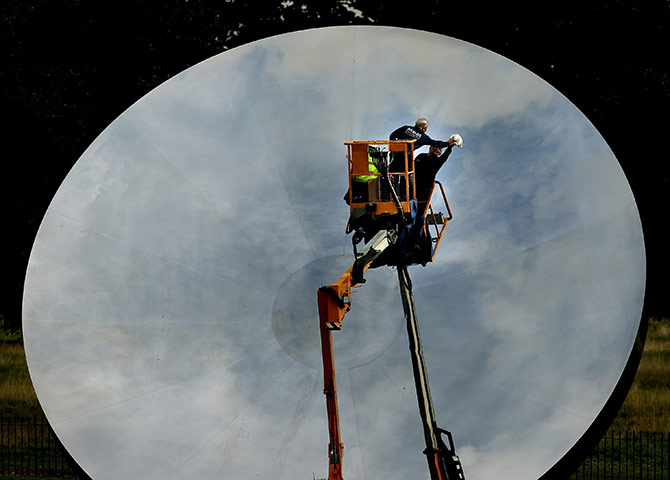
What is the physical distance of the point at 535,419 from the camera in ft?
37.9

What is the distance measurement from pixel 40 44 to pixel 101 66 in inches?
60.7

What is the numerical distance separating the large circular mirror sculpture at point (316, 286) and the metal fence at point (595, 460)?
17.7 feet

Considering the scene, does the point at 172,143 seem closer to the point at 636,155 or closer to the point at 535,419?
the point at 535,419

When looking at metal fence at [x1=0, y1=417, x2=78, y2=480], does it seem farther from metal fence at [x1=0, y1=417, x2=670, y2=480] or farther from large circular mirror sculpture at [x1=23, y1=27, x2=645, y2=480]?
large circular mirror sculpture at [x1=23, y1=27, x2=645, y2=480]

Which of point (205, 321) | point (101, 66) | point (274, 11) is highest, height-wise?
point (274, 11)

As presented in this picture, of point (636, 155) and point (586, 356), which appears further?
point (636, 155)

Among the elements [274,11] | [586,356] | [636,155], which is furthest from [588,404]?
[274,11]

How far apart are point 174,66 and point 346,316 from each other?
53.5ft

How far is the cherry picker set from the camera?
9.38m

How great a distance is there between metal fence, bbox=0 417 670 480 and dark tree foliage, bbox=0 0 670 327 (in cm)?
611

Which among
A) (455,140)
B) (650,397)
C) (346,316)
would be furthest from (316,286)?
(650,397)

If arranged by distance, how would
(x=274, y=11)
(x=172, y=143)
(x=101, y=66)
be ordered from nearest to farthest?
1. (x=172, y=143)
2. (x=101, y=66)
3. (x=274, y=11)

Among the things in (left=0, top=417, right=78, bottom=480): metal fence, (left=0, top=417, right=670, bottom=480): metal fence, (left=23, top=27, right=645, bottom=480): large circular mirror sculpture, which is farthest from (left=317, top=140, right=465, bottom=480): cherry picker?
(left=0, top=417, right=78, bottom=480): metal fence

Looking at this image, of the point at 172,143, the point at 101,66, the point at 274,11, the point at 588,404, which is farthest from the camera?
the point at 274,11
